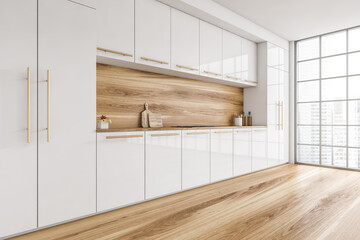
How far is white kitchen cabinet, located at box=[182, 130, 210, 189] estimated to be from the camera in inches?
122

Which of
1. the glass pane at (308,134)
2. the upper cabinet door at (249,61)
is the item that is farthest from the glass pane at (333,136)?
the upper cabinet door at (249,61)

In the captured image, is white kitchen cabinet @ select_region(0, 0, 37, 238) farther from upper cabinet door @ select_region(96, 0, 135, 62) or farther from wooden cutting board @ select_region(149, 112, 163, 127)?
wooden cutting board @ select_region(149, 112, 163, 127)

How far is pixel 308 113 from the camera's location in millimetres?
5027

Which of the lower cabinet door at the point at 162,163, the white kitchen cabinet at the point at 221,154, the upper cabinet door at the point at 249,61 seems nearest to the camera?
the lower cabinet door at the point at 162,163

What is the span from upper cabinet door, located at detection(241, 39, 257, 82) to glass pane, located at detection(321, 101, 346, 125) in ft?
4.96

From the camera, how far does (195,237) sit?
6.22 ft

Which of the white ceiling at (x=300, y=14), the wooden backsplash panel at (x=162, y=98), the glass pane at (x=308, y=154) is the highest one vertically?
the white ceiling at (x=300, y=14)

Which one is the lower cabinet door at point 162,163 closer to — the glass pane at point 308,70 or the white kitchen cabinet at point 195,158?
the white kitchen cabinet at point 195,158

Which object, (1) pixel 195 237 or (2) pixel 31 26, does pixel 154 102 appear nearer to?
(2) pixel 31 26

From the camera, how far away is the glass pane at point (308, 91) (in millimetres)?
4929

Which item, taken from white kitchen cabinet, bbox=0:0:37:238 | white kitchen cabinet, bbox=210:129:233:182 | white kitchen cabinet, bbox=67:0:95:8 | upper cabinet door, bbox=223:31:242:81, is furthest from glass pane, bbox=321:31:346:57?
white kitchen cabinet, bbox=0:0:37:238

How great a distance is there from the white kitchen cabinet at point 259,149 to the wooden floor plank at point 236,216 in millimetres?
915

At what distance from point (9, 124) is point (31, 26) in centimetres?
81

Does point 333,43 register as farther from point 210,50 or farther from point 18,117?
point 18,117
